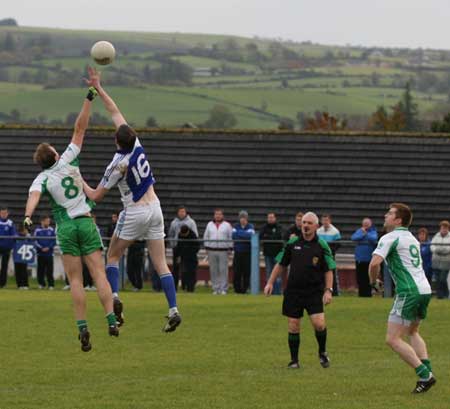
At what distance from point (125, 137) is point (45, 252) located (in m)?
15.8

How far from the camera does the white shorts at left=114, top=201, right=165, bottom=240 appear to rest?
52.5 feet

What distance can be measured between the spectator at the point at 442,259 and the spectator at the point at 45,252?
821 centimetres

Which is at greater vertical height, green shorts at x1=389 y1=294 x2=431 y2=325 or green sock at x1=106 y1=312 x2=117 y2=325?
green shorts at x1=389 y1=294 x2=431 y2=325

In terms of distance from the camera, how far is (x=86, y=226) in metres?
16.2

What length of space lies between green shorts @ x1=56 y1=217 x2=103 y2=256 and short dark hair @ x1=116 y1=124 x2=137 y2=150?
1.19 meters

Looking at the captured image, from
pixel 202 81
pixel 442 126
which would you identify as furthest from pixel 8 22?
pixel 442 126

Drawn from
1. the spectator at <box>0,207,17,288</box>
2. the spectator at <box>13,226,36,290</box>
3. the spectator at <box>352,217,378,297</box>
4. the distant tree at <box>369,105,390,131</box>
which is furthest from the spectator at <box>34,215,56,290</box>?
the distant tree at <box>369,105,390,131</box>

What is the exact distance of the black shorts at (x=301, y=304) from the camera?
1762 centimetres

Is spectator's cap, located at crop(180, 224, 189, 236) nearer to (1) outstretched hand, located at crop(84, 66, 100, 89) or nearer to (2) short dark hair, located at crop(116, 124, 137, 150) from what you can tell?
(1) outstretched hand, located at crop(84, 66, 100, 89)

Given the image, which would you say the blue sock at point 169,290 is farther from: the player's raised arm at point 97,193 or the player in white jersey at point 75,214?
the player's raised arm at point 97,193

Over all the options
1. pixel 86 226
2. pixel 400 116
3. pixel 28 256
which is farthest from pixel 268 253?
pixel 400 116

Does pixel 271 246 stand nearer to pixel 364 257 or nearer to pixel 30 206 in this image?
pixel 364 257

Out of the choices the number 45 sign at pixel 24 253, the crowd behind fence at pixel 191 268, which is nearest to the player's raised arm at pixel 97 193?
the crowd behind fence at pixel 191 268

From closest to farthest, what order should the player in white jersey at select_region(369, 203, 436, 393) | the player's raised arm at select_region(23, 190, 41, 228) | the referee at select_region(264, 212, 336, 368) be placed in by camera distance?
1. the player's raised arm at select_region(23, 190, 41, 228)
2. the player in white jersey at select_region(369, 203, 436, 393)
3. the referee at select_region(264, 212, 336, 368)
